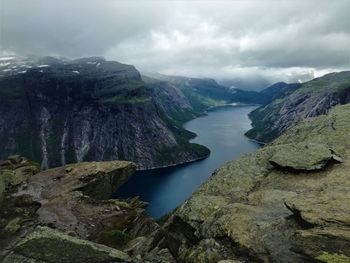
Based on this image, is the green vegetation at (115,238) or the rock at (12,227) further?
the rock at (12,227)

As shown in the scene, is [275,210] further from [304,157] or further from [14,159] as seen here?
[14,159]

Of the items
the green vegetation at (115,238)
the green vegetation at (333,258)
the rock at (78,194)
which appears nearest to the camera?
the green vegetation at (333,258)

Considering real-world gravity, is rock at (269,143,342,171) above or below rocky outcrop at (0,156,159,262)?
above

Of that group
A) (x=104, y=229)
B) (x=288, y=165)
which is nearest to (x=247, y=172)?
(x=288, y=165)

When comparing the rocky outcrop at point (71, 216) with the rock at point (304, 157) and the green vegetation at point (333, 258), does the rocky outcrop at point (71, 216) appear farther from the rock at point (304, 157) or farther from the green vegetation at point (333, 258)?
the rock at point (304, 157)

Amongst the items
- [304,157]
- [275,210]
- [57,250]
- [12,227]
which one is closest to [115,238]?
[12,227]

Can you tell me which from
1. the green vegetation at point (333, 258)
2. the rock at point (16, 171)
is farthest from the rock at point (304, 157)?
Result: the rock at point (16, 171)

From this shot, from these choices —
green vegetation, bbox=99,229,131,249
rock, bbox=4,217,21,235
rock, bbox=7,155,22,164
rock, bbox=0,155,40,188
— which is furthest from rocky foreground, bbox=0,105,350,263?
rock, bbox=7,155,22,164

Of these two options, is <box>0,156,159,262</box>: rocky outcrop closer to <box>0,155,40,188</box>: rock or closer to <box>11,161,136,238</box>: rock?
<box>11,161,136,238</box>: rock
